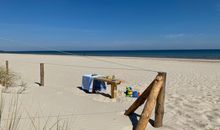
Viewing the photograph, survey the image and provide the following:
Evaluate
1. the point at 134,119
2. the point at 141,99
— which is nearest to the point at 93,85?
the point at 134,119

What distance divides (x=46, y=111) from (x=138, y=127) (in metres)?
1.98

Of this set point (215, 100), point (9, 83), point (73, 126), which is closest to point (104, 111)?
point (73, 126)

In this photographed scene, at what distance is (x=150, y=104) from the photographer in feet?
12.1

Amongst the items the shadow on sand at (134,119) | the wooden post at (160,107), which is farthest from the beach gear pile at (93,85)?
the wooden post at (160,107)

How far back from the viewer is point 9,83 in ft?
23.2

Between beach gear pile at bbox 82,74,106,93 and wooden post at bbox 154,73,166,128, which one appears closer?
wooden post at bbox 154,73,166,128

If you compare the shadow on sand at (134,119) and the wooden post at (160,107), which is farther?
the shadow on sand at (134,119)

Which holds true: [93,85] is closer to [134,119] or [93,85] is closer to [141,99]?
[134,119]

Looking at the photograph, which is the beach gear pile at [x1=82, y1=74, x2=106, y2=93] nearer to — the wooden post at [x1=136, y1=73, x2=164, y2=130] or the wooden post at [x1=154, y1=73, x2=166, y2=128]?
the wooden post at [x1=154, y1=73, x2=166, y2=128]

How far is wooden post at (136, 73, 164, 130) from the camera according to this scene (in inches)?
144

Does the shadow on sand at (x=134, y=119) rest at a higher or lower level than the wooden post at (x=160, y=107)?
lower

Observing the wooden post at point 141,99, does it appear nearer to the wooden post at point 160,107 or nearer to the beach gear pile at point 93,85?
the wooden post at point 160,107

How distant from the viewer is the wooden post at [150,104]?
12.0ft

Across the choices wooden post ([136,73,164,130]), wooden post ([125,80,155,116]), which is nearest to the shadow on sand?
wooden post ([125,80,155,116])
